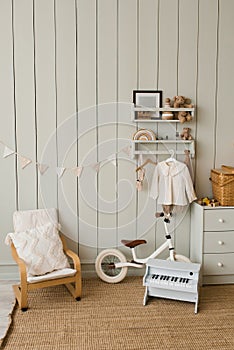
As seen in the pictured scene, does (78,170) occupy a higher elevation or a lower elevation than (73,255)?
higher

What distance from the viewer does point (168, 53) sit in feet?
12.6

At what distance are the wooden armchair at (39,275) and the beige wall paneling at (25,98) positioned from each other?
0.14m

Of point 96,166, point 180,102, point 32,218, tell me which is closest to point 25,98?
point 96,166

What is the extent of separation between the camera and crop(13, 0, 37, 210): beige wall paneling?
367 cm

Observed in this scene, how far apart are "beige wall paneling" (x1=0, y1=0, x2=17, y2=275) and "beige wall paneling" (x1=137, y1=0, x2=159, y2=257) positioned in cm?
110

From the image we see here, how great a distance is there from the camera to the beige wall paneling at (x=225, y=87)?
3.85 m

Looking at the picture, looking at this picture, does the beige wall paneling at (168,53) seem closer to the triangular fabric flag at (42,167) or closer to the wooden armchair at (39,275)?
the triangular fabric flag at (42,167)

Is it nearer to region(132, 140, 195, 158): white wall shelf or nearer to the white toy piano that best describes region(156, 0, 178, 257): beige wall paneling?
region(132, 140, 195, 158): white wall shelf

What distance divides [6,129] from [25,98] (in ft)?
1.01

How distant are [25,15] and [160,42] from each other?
3.80 feet

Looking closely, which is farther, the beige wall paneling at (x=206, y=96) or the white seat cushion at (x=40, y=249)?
the beige wall paneling at (x=206, y=96)

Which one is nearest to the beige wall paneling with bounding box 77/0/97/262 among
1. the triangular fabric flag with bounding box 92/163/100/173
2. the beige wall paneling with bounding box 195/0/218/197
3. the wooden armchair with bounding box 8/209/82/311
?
the triangular fabric flag with bounding box 92/163/100/173

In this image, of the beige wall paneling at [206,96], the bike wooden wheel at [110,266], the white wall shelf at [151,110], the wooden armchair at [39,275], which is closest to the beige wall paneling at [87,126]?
the bike wooden wheel at [110,266]

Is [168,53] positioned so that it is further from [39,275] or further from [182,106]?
[39,275]
